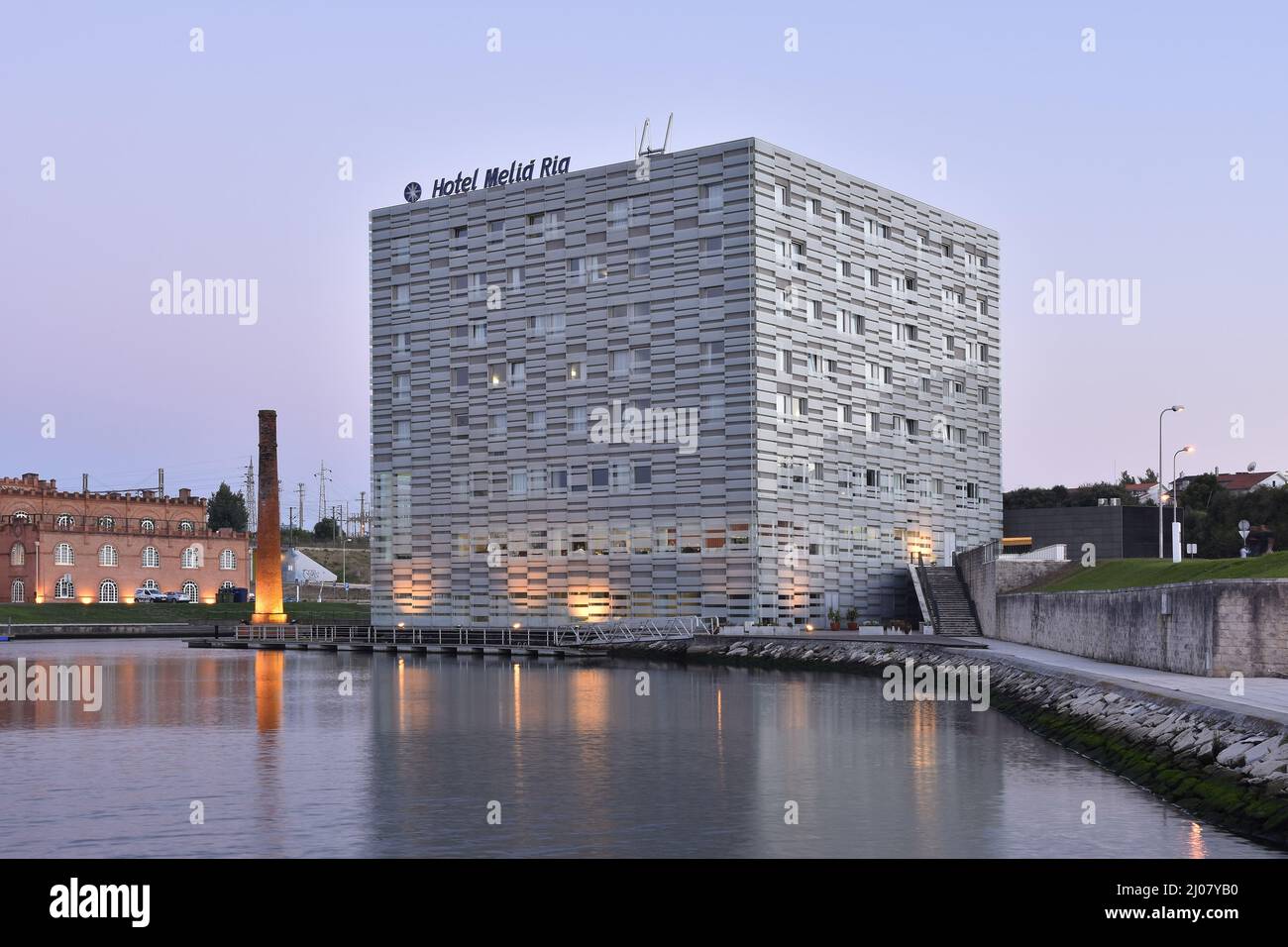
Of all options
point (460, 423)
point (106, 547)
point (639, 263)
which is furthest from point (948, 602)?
point (106, 547)

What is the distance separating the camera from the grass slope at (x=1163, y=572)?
48.7m

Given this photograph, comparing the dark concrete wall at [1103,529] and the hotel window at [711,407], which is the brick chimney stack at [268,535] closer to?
the hotel window at [711,407]

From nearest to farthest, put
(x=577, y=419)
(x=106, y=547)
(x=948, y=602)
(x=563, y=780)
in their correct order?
(x=563, y=780)
(x=948, y=602)
(x=577, y=419)
(x=106, y=547)

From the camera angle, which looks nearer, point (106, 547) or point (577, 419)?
point (577, 419)

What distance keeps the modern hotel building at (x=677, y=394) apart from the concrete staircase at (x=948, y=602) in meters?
8.70

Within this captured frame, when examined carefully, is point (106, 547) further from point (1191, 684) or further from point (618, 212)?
point (1191, 684)

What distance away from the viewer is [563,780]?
34.3 metres

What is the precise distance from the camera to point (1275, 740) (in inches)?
1081

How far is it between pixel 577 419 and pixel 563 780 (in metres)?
72.8

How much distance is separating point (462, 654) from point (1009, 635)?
39404 millimetres

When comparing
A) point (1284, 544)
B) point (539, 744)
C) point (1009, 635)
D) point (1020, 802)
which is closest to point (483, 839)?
point (1020, 802)

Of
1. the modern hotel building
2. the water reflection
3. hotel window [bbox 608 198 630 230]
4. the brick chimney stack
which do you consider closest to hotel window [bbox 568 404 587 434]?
the modern hotel building

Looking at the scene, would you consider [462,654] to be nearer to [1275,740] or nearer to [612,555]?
[612,555]

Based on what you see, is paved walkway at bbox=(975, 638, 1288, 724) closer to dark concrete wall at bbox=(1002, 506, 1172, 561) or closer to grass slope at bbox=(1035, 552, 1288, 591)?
grass slope at bbox=(1035, 552, 1288, 591)
